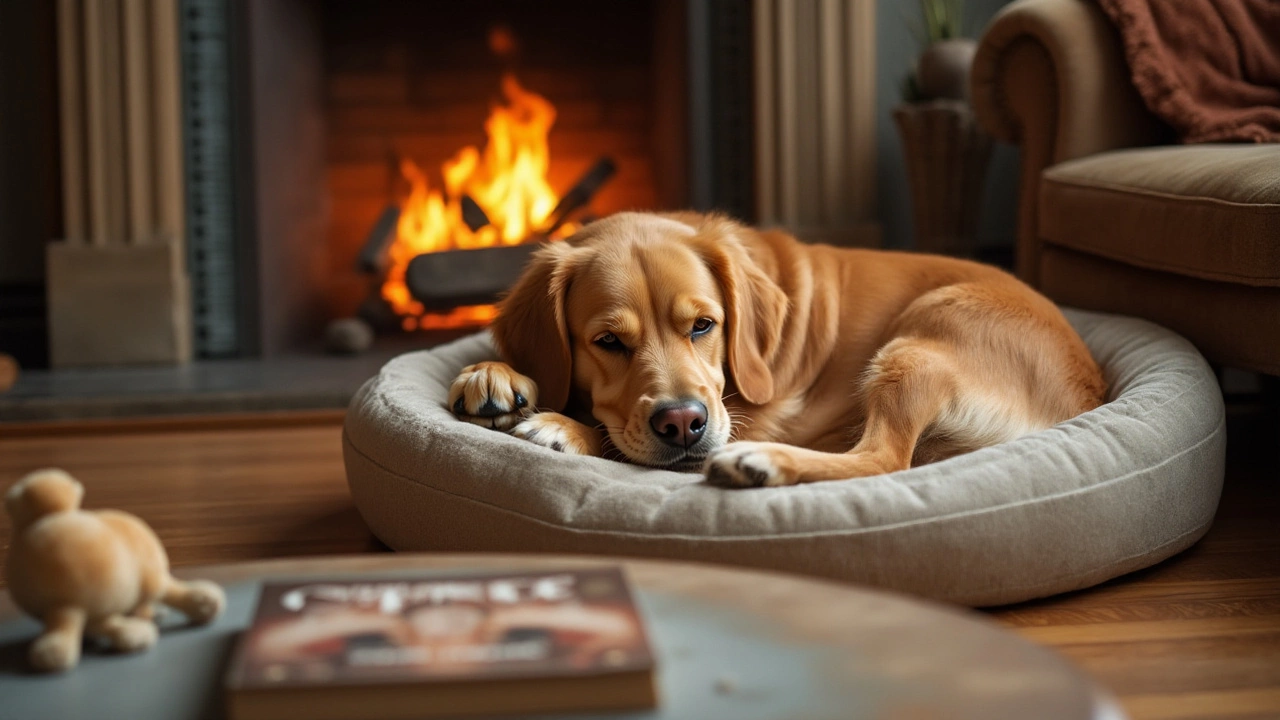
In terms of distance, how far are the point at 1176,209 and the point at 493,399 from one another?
1.43 meters

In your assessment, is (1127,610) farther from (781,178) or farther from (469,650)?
(781,178)

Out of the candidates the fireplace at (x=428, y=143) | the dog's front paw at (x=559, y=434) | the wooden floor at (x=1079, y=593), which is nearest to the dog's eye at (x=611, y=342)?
the dog's front paw at (x=559, y=434)

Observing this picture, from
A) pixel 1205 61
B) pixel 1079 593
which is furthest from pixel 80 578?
pixel 1205 61

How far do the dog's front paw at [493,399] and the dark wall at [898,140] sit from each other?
2.41 meters

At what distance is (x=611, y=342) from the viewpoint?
6.86 feet

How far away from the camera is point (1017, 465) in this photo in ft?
5.77

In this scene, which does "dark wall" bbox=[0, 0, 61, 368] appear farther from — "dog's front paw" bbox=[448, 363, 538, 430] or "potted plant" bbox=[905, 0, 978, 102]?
"potted plant" bbox=[905, 0, 978, 102]

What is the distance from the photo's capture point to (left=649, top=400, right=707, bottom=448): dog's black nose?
192 cm

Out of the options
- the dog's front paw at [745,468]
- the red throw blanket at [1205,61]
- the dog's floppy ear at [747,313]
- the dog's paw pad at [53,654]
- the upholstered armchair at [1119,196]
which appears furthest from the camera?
the red throw blanket at [1205,61]

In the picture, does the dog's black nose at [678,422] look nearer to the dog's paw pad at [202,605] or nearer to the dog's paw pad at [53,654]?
the dog's paw pad at [202,605]

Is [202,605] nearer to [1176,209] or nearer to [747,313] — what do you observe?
[747,313]

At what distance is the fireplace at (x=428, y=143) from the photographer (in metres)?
3.99

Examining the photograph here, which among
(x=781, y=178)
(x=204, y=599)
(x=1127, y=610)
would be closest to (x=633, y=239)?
(x=1127, y=610)

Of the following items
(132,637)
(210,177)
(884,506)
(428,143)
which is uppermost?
(428,143)
